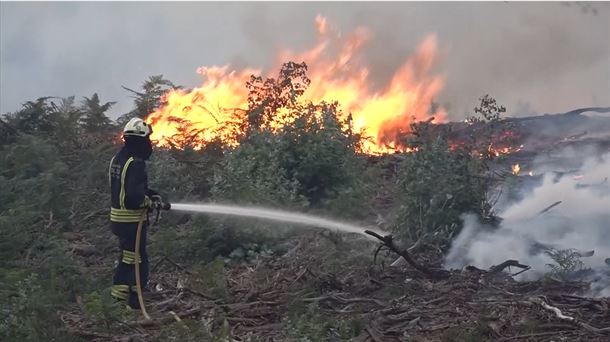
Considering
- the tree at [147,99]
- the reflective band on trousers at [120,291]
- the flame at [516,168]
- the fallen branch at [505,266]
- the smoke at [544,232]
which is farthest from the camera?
the tree at [147,99]

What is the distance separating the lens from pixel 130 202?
21.9 ft

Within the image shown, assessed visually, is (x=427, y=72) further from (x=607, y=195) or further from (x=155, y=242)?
(x=155, y=242)

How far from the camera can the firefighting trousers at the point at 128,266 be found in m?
6.60

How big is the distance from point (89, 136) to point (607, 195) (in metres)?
8.19

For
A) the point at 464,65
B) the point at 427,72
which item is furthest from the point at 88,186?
the point at 464,65

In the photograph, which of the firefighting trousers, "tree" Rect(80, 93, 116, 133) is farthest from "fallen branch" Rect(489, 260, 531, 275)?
"tree" Rect(80, 93, 116, 133)

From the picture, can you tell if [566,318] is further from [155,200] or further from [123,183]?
[123,183]

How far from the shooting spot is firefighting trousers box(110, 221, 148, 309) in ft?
21.7

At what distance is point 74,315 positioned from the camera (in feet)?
20.5

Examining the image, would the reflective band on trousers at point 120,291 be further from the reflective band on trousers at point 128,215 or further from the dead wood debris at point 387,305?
the reflective band on trousers at point 128,215

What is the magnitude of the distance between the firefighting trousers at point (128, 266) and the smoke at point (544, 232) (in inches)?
125

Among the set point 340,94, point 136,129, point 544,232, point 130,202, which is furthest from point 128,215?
point 340,94

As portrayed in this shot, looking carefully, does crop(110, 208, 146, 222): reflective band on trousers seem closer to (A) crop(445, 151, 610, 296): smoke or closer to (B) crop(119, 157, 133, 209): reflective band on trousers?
(B) crop(119, 157, 133, 209): reflective band on trousers

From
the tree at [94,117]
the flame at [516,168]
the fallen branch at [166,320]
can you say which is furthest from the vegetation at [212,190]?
the flame at [516,168]
